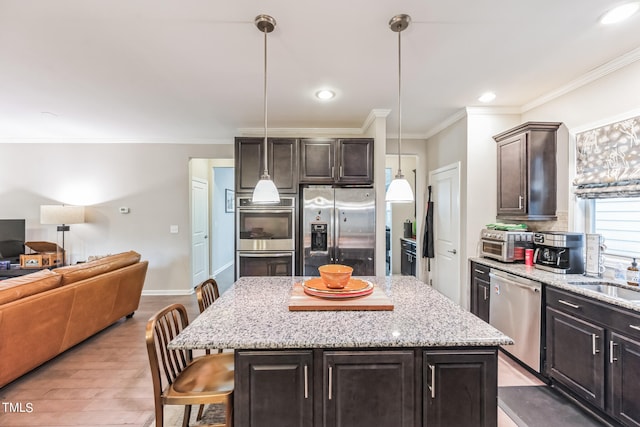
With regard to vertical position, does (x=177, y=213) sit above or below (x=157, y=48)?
below

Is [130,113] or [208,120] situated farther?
[208,120]

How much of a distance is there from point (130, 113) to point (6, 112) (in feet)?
4.87

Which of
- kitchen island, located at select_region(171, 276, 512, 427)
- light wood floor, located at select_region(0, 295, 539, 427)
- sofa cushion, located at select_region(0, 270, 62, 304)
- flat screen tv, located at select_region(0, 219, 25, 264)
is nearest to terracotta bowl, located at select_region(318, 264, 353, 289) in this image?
kitchen island, located at select_region(171, 276, 512, 427)

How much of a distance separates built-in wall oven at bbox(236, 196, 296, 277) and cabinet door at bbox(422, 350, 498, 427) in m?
2.60

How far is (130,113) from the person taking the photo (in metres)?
3.71

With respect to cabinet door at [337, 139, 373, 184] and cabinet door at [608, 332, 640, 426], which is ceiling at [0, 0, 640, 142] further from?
cabinet door at [608, 332, 640, 426]

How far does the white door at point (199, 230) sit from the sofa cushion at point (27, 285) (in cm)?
249

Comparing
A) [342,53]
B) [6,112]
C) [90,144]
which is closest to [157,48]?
[342,53]

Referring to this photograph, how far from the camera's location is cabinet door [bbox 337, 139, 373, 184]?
3822 millimetres

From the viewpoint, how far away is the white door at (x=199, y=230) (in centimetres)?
515

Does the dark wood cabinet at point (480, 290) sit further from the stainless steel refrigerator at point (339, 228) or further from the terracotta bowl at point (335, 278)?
the terracotta bowl at point (335, 278)

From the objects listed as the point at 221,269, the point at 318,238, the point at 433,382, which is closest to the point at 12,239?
the point at 221,269

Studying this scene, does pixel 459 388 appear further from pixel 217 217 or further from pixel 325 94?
pixel 217 217

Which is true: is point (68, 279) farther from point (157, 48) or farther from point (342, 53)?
point (342, 53)
